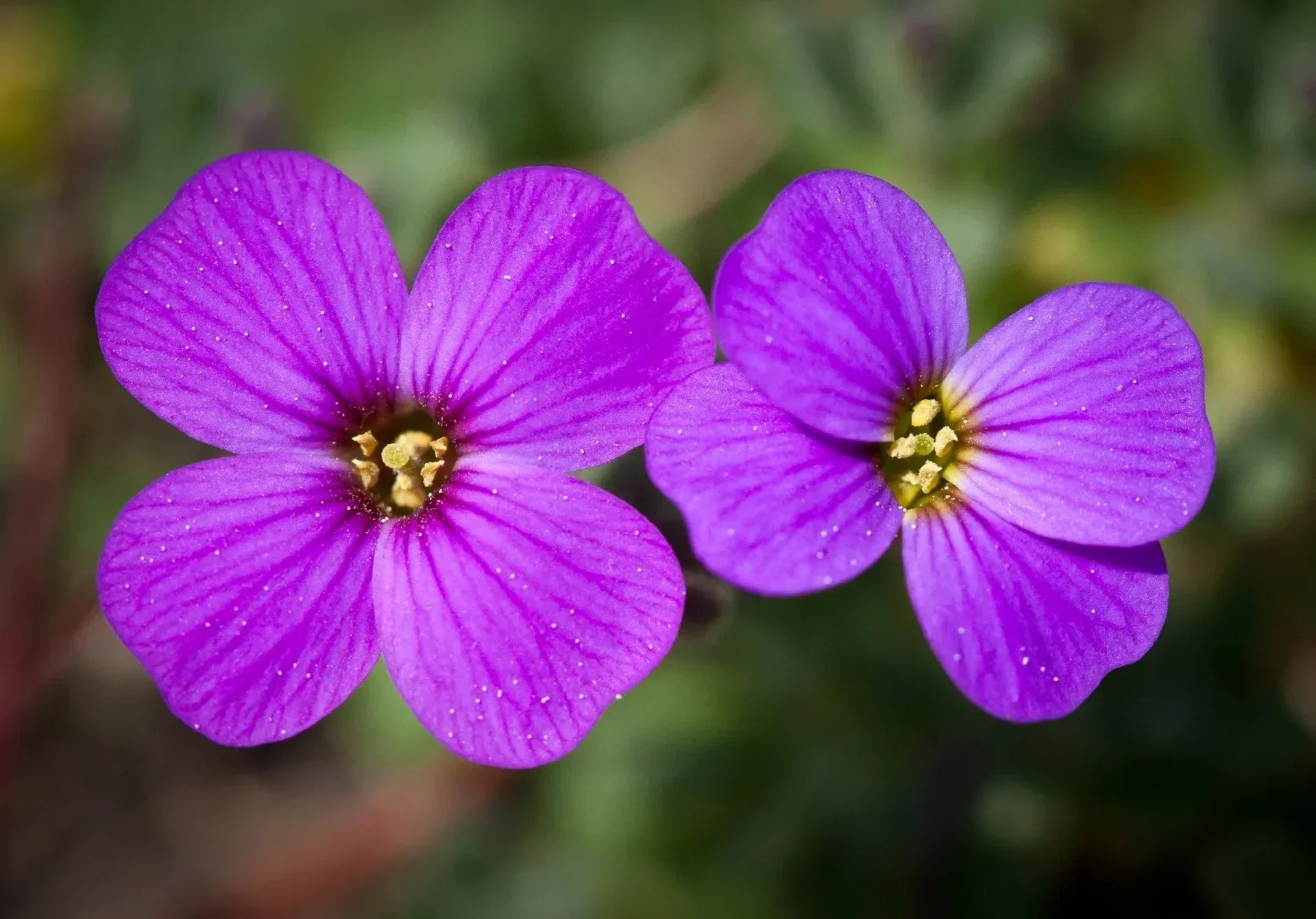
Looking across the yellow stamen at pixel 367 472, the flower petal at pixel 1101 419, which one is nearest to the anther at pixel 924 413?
the flower petal at pixel 1101 419

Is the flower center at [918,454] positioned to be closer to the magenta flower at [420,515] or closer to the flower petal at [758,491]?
the flower petal at [758,491]

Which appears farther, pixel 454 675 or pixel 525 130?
pixel 525 130

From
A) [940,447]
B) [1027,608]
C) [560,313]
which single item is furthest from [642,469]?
[1027,608]

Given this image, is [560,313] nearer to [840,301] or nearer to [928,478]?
[840,301]

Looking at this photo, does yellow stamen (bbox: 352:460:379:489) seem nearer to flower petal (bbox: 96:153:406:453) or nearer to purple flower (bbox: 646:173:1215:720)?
flower petal (bbox: 96:153:406:453)

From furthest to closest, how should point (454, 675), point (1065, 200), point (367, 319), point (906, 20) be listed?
point (1065, 200) < point (906, 20) < point (367, 319) < point (454, 675)

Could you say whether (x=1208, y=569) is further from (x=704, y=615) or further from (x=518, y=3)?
(x=518, y=3)

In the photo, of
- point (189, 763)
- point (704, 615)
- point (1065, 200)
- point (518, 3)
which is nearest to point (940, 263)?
point (704, 615)
